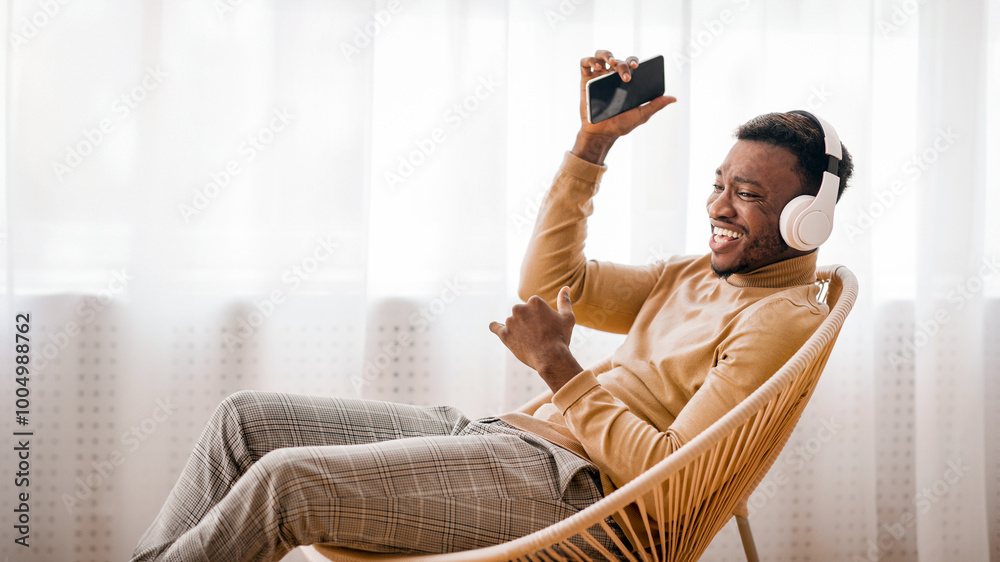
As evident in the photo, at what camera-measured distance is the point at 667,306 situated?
1.32 metres

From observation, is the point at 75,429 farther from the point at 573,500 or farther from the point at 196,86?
the point at 573,500

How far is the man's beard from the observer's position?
1.17m

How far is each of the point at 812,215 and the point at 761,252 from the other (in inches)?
4.0

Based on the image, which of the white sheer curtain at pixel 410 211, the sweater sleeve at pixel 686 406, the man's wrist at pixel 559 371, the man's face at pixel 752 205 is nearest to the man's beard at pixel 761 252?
the man's face at pixel 752 205

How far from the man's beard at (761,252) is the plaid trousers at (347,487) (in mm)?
433

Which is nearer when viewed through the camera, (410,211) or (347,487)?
(347,487)

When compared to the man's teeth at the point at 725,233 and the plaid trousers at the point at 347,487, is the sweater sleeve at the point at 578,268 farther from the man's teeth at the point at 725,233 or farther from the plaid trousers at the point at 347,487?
the plaid trousers at the point at 347,487

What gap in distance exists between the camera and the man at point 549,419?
879 millimetres

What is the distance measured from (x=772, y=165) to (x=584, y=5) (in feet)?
2.88

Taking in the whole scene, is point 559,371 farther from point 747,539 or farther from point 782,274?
point 747,539

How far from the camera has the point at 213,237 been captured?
5.78ft

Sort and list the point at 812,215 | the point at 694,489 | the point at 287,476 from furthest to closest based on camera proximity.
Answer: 1. the point at 812,215
2. the point at 694,489
3. the point at 287,476

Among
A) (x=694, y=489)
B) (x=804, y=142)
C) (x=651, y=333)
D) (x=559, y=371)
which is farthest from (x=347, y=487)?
(x=804, y=142)

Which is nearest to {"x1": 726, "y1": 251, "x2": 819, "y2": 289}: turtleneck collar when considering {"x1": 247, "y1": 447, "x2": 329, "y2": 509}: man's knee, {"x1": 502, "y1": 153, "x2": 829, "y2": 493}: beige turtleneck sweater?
{"x1": 502, "y1": 153, "x2": 829, "y2": 493}: beige turtleneck sweater
